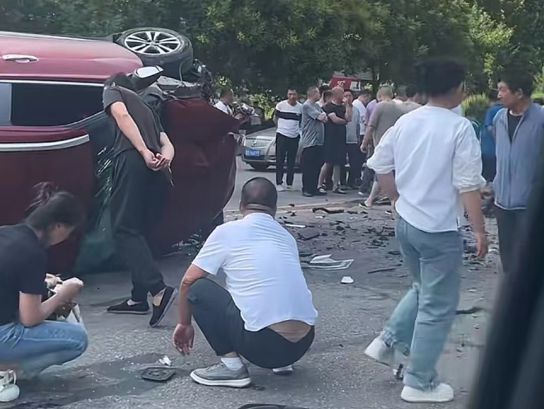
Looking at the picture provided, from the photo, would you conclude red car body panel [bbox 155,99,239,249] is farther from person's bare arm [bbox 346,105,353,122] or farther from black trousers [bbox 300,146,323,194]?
person's bare arm [bbox 346,105,353,122]

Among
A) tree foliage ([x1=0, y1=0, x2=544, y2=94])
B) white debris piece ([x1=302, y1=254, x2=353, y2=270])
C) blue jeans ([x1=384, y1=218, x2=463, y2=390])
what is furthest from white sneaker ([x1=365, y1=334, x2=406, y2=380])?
tree foliage ([x1=0, y1=0, x2=544, y2=94])

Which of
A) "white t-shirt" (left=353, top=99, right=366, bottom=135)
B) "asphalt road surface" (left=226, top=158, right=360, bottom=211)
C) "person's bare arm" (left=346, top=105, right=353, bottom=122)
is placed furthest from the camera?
"white t-shirt" (left=353, top=99, right=366, bottom=135)

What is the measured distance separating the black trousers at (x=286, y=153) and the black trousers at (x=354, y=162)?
2.99 feet

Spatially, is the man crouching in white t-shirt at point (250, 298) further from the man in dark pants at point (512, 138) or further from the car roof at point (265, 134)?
the car roof at point (265, 134)

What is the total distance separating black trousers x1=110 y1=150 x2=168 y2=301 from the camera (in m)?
6.67

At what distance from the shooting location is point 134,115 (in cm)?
685

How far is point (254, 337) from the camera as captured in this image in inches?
204

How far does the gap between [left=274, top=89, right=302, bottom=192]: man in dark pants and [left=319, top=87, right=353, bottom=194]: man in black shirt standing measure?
46 cm

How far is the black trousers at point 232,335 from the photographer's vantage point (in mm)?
5203

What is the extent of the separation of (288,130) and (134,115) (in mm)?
8210

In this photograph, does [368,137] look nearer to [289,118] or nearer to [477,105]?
[477,105]

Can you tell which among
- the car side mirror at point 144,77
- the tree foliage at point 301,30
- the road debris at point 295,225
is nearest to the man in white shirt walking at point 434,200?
the car side mirror at point 144,77

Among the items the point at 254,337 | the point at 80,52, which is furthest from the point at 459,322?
the point at 80,52

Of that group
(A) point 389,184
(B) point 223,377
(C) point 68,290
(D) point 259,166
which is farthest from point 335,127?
(C) point 68,290
